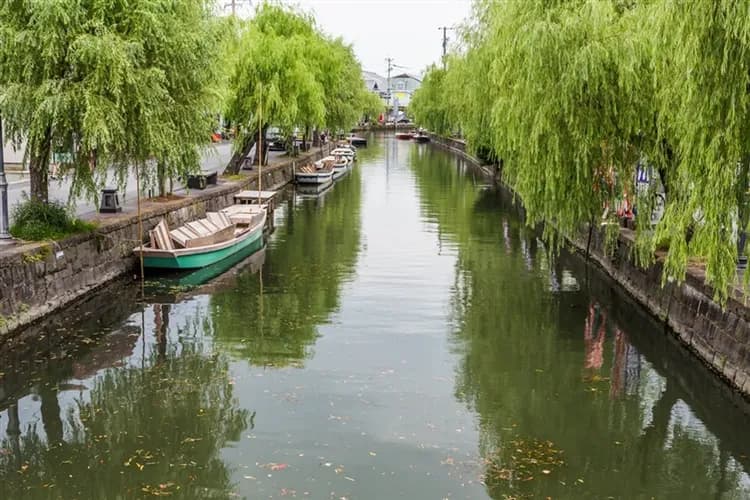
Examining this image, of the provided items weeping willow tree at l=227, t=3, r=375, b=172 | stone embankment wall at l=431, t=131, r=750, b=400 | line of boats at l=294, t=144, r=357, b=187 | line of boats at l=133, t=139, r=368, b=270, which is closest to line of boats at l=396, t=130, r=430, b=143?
line of boats at l=294, t=144, r=357, b=187

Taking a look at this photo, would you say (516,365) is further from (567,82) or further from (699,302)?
(567,82)

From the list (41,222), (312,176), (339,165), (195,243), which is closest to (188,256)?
(195,243)

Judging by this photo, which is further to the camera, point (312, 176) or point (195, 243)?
point (312, 176)

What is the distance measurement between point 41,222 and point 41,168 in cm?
117

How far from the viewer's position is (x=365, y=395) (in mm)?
11469

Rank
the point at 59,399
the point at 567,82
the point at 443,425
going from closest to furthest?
1. the point at 443,425
2. the point at 59,399
3. the point at 567,82

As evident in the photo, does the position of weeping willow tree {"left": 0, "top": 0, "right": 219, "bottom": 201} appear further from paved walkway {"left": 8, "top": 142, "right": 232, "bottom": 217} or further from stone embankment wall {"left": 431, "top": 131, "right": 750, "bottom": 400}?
stone embankment wall {"left": 431, "top": 131, "right": 750, "bottom": 400}

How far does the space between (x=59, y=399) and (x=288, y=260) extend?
10.9 meters

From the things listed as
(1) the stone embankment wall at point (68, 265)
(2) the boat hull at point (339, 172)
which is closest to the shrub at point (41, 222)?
(1) the stone embankment wall at point (68, 265)

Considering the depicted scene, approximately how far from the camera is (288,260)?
71.7ft

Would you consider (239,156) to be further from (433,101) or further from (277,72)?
(433,101)

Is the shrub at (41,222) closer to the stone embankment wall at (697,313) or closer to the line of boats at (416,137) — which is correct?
the stone embankment wall at (697,313)

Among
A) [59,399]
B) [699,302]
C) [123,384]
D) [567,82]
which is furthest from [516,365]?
[59,399]

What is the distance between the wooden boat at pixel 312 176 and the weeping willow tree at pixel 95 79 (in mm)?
24110
